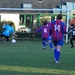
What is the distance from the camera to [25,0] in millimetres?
53906

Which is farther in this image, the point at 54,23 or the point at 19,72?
the point at 54,23

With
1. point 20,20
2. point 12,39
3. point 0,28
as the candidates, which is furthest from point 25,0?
point 12,39

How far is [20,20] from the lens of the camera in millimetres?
51188

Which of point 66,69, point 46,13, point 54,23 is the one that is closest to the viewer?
point 66,69

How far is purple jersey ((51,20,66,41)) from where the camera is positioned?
49.6 ft

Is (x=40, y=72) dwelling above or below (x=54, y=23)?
below

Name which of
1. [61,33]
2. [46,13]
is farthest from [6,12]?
[61,33]

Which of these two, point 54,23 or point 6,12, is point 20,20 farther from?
point 54,23

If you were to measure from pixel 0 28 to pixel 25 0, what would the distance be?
1526 centimetres

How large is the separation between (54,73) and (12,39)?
23368mm

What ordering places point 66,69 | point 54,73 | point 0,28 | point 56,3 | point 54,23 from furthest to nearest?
point 56,3 → point 0,28 → point 54,23 → point 66,69 → point 54,73

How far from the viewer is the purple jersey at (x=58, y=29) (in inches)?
595

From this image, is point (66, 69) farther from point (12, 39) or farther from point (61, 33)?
point (12, 39)

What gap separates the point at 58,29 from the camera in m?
15.2
